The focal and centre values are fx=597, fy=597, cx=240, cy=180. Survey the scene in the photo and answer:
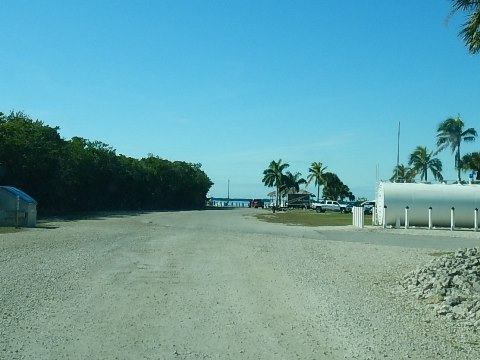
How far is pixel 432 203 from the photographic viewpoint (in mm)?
41156

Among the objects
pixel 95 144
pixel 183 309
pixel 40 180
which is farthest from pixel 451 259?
pixel 95 144

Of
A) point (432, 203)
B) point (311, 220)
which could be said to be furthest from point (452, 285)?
point (311, 220)

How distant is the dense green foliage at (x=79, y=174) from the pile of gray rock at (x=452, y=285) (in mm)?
38652

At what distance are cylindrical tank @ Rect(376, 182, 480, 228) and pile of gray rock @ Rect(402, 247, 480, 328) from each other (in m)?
26.1

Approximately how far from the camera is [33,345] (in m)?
7.80

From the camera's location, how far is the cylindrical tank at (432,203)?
135ft

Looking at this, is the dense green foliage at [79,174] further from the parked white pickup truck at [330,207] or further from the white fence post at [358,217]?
the white fence post at [358,217]

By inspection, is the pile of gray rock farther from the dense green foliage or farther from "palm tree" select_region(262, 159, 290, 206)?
"palm tree" select_region(262, 159, 290, 206)

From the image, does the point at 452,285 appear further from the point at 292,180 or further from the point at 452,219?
the point at 292,180

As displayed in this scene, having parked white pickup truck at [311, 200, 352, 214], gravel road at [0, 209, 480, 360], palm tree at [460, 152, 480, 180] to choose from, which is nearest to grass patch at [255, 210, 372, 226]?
palm tree at [460, 152, 480, 180]

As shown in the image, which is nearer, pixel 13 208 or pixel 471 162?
pixel 13 208

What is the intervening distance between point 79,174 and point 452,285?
51.1 metres

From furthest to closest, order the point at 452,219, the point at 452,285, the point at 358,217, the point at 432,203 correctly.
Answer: the point at 358,217, the point at 432,203, the point at 452,219, the point at 452,285

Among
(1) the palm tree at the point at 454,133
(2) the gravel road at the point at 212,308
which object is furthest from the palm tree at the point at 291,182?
(2) the gravel road at the point at 212,308
